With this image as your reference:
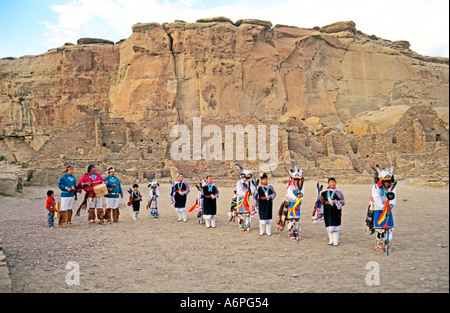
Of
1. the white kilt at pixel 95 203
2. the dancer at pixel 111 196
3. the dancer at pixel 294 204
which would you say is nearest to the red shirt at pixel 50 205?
the white kilt at pixel 95 203

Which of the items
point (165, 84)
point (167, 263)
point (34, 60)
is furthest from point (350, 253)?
point (34, 60)

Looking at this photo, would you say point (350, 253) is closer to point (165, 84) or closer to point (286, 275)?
point (286, 275)

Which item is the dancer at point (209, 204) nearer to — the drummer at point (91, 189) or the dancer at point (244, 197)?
the dancer at point (244, 197)

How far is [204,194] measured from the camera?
10477 millimetres

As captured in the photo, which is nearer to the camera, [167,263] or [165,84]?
[167,263]

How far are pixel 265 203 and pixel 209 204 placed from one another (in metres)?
1.87

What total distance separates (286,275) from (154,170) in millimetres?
19783

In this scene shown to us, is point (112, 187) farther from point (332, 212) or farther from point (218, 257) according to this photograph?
point (332, 212)

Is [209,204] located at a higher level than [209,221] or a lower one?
higher

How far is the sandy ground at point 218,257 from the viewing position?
211 inches

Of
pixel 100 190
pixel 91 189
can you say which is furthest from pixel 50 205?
pixel 100 190

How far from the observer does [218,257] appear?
697 centimetres

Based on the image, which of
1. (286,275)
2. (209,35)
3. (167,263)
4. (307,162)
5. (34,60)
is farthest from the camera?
(34,60)

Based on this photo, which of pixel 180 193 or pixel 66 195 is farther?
pixel 180 193
